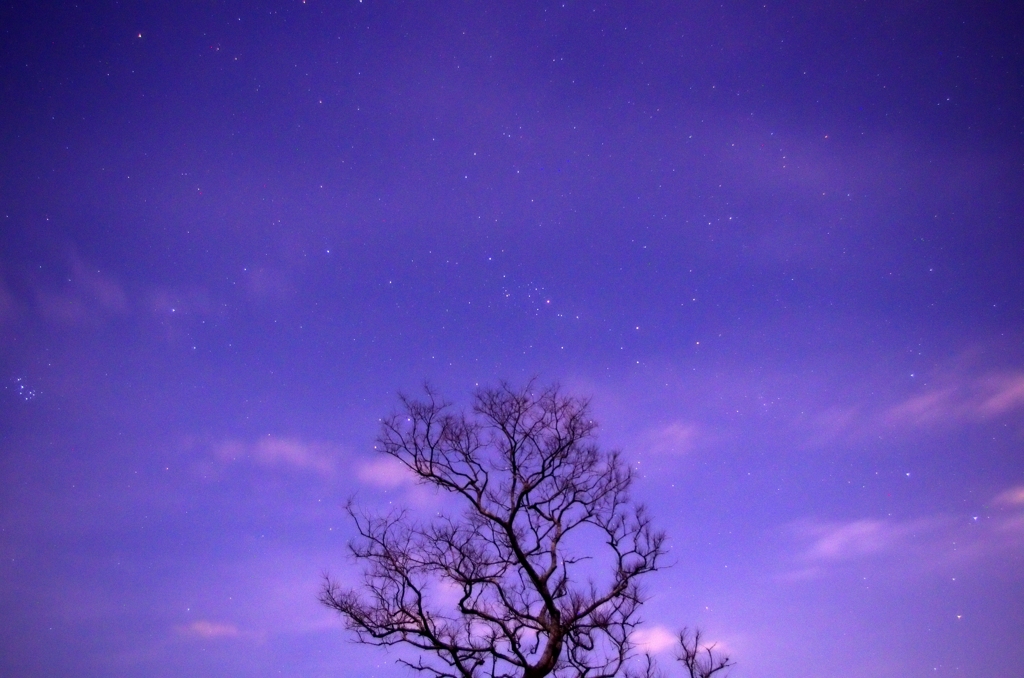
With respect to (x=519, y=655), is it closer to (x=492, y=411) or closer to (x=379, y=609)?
(x=379, y=609)

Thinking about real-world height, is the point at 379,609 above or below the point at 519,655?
above

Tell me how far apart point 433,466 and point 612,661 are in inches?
240

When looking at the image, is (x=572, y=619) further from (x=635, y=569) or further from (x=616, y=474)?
(x=616, y=474)

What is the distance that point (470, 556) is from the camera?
15.5 m

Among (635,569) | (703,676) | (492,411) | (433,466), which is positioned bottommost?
(703,676)

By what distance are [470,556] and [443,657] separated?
86.3 inches

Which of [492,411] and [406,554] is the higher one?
[492,411]

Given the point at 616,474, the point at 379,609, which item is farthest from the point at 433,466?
the point at 616,474

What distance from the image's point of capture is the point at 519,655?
14844mm

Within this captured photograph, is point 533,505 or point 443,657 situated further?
point 533,505

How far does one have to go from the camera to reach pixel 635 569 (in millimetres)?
16094

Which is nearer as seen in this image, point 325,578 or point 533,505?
point 325,578

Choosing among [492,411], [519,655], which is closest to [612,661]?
[519,655]

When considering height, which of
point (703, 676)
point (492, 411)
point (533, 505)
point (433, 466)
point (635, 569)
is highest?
point (492, 411)
